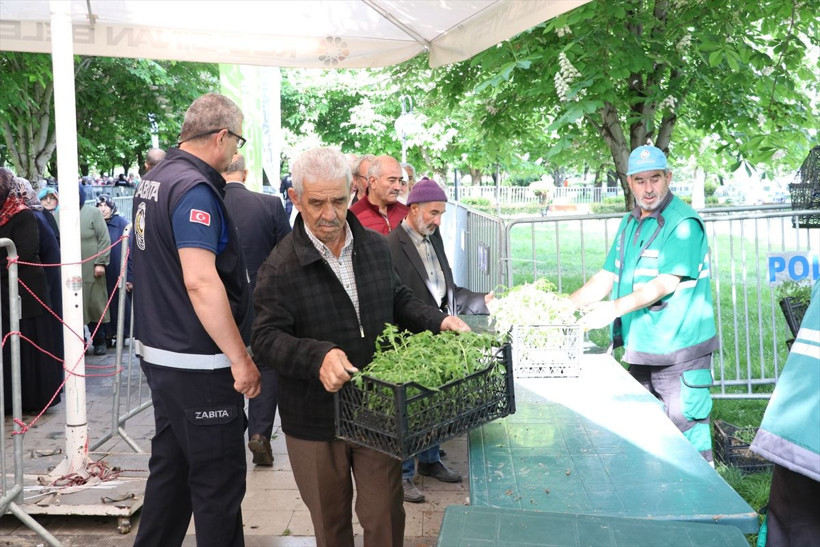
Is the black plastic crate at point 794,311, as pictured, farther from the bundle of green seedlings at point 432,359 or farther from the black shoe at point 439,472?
the black shoe at point 439,472

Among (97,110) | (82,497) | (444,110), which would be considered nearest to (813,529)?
(82,497)

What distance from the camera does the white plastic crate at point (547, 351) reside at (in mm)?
3930

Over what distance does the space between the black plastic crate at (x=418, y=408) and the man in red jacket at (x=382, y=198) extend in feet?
9.12

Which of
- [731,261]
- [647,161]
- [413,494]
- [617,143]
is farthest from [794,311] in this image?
[617,143]

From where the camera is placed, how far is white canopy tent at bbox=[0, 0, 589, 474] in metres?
5.01

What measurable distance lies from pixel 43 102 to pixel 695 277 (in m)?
18.3

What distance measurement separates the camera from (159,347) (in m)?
3.71

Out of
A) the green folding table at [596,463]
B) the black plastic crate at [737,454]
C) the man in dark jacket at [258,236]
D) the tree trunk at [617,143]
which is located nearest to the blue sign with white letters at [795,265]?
the tree trunk at [617,143]

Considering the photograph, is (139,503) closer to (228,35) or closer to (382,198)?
(382,198)

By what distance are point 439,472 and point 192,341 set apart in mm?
2793

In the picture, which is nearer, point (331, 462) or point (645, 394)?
point (331, 462)

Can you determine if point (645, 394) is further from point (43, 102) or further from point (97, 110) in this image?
point (97, 110)

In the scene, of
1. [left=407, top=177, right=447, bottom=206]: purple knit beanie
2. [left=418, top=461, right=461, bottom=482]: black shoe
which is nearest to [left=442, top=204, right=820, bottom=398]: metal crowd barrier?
[left=407, top=177, right=447, bottom=206]: purple knit beanie

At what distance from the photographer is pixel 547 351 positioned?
4.04 meters
